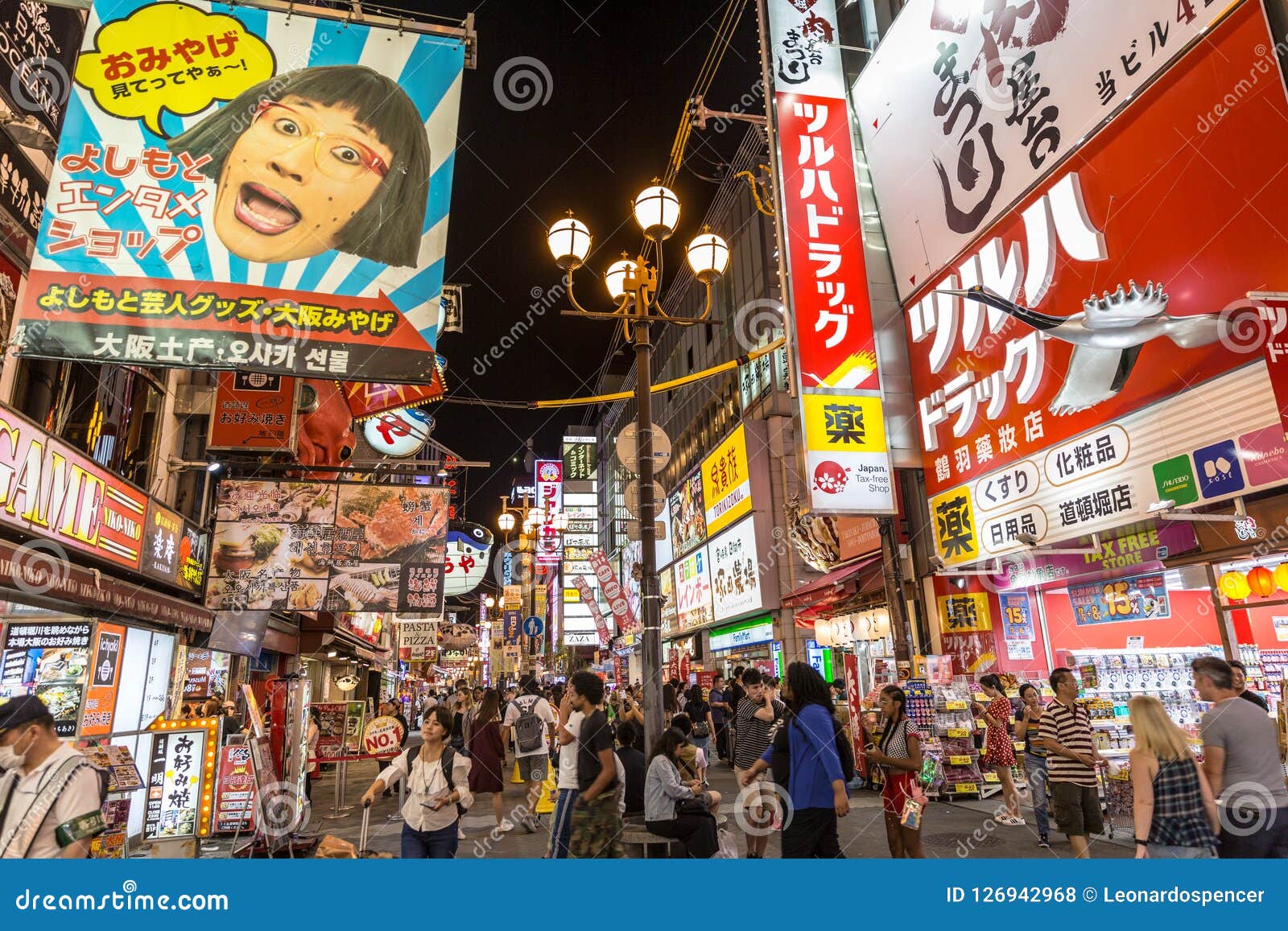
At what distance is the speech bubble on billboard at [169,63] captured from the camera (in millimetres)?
7016

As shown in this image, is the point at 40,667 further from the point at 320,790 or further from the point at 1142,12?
the point at 1142,12

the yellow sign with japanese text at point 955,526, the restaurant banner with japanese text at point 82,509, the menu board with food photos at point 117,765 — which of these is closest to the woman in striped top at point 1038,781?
the yellow sign with japanese text at point 955,526

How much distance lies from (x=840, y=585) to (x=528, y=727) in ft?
31.6

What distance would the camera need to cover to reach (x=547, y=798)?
12617 mm

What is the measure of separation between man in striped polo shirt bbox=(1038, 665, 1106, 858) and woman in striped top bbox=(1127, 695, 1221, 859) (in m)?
3.03

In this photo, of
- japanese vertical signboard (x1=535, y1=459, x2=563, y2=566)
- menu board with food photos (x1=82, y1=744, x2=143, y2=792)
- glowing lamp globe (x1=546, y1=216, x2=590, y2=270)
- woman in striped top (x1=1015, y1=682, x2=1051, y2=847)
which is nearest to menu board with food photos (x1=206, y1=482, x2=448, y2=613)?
menu board with food photos (x1=82, y1=744, x2=143, y2=792)

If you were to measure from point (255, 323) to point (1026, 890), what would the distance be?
6.90 m

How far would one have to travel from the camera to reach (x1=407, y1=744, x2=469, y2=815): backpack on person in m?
6.36

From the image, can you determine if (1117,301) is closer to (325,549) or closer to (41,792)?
(41,792)

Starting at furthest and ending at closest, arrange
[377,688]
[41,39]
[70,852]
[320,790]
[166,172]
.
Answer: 1. [377,688]
2. [320,790]
3. [41,39]
4. [166,172]
5. [70,852]

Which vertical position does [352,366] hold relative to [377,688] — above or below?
above

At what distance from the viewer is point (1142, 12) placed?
935 centimetres

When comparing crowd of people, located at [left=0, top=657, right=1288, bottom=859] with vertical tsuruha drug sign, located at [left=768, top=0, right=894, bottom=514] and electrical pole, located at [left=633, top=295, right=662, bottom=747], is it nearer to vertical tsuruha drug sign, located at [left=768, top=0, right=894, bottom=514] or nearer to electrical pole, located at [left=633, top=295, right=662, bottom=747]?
electrical pole, located at [left=633, top=295, right=662, bottom=747]

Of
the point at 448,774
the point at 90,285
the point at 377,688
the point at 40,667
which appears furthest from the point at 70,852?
the point at 377,688
